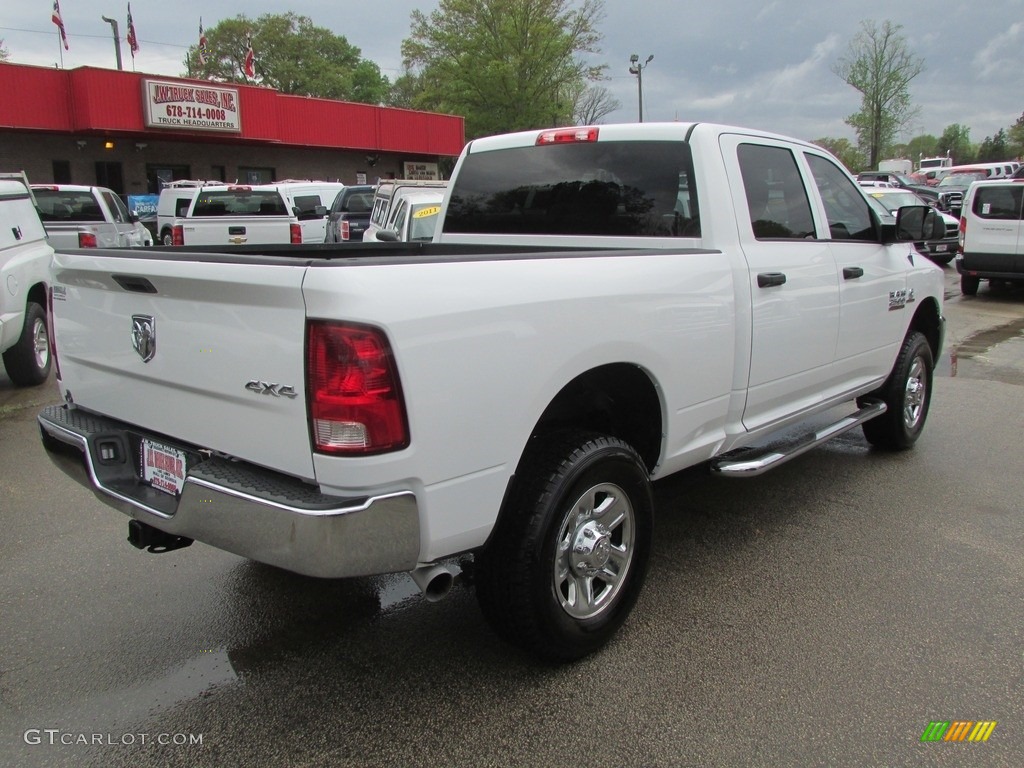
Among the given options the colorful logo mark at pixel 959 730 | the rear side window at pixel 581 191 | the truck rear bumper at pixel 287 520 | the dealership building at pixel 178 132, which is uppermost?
the dealership building at pixel 178 132

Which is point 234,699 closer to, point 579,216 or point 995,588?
point 579,216

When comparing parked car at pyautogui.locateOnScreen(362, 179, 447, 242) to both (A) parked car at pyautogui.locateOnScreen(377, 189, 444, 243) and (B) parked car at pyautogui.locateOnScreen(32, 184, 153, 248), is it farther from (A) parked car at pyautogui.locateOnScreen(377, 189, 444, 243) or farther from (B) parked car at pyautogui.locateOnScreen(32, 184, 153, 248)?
(B) parked car at pyautogui.locateOnScreen(32, 184, 153, 248)

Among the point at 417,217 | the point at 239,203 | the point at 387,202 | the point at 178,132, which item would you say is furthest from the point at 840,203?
the point at 178,132

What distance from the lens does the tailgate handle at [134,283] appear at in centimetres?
268

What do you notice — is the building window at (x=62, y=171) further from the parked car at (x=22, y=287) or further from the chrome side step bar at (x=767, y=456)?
the chrome side step bar at (x=767, y=456)

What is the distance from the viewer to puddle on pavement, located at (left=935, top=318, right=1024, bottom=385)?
8289mm

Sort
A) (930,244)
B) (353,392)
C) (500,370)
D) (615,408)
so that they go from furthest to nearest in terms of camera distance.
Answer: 1. (930,244)
2. (615,408)
3. (500,370)
4. (353,392)

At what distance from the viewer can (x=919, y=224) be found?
482 centimetres

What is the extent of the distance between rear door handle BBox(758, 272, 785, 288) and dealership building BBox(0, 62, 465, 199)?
2535 centimetres

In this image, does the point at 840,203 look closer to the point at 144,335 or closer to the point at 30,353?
the point at 144,335

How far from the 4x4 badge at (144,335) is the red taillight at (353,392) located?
0.82m

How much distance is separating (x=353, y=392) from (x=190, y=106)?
89.4 ft

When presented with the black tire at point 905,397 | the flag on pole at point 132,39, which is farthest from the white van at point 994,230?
the flag on pole at point 132,39

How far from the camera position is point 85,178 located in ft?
84.3
